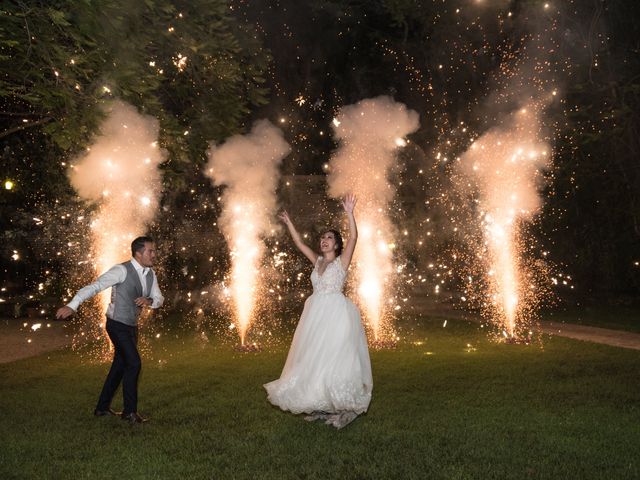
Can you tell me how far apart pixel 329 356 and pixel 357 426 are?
823 mm

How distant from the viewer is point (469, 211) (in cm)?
2623

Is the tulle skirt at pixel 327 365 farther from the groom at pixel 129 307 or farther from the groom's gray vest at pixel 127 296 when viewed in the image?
the groom's gray vest at pixel 127 296

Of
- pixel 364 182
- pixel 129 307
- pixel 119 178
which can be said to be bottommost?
pixel 129 307

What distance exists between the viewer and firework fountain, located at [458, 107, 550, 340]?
18016 millimetres

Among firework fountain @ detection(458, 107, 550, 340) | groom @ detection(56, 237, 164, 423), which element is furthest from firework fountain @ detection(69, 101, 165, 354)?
firework fountain @ detection(458, 107, 550, 340)

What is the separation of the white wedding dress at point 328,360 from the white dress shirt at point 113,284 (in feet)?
5.67

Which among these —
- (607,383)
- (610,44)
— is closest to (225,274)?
(610,44)

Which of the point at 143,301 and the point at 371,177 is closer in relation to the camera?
the point at 143,301

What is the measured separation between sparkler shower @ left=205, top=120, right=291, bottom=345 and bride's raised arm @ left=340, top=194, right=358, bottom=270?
6878 mm

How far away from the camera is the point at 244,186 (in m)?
19.2

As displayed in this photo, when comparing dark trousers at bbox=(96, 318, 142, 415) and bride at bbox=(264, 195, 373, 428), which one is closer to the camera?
bride at bbox=(264, 195, 373, 428)

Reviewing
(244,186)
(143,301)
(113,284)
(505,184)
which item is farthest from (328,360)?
(505,184)

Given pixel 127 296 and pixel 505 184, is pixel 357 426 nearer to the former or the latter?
pixel 127 296

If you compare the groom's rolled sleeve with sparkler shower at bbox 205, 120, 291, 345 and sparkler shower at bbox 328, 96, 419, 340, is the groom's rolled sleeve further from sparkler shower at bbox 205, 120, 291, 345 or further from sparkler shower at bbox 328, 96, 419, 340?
sparkler shower at bbox 328, 96, 419, 340
